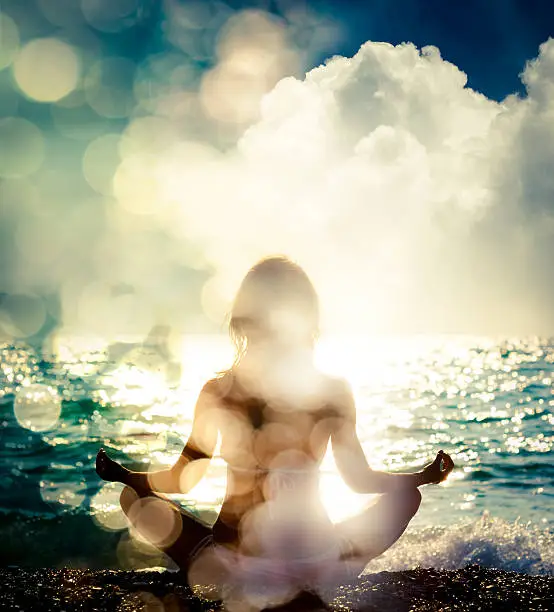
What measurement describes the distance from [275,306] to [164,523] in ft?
5.19

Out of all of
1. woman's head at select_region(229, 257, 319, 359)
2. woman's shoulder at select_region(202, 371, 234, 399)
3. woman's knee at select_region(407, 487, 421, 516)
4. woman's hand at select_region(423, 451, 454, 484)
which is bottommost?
woman's knee at select_region(407, 487, 421, 516)

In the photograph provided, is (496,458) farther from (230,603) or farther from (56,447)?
(230,603)

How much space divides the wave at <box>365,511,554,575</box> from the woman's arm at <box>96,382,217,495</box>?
2.74m

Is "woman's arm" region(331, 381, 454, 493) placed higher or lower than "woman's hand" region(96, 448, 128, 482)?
higher

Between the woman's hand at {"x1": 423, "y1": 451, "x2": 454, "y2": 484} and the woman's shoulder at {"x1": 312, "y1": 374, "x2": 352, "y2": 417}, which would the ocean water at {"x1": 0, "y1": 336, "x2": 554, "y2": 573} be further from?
the woman's shoulder at {"x1": 312, "y1": 374, "x2": 352, "y2": 417}

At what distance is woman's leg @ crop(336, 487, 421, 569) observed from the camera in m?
3.67

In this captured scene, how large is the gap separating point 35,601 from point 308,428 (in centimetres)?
214

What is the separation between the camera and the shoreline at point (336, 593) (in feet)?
11.7

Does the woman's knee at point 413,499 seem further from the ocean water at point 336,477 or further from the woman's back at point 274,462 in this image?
the woman's back at point 274,462

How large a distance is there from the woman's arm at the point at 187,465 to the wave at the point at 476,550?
2738 mm

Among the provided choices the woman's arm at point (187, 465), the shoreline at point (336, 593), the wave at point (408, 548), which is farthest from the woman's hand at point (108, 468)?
the wave at point (408, 548)

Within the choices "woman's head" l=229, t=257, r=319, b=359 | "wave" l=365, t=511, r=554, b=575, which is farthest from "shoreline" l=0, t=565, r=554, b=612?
"woman's head" l=229, t=257, r=319, b=359

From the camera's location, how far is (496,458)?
1348cm

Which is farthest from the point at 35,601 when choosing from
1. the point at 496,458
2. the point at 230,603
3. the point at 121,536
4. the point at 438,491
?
the point at 496,458
